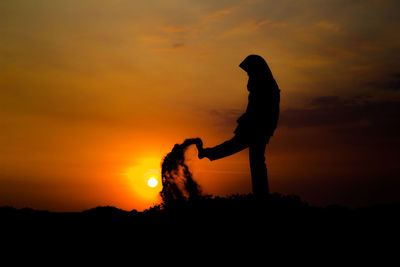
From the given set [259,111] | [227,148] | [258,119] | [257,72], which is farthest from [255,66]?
[227,148]

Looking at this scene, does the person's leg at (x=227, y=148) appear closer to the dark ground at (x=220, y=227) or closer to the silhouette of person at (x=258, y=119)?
the silhouette of person at (x=258, y=119)

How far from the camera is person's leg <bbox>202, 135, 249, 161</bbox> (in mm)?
9977

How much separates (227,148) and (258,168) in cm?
87

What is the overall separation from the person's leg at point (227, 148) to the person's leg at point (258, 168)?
220 mm

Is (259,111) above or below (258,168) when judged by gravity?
above

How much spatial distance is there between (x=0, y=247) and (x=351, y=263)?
655 centimetres

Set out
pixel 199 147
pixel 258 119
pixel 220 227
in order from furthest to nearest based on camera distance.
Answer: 1. pixel 199 147
2. pixel 258 119
3. pixel 220 227

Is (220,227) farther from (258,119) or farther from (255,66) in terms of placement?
(255,66)

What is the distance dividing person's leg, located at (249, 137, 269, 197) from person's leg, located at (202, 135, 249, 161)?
0.72 feet

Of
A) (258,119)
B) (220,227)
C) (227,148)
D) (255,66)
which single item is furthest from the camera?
(227,148)

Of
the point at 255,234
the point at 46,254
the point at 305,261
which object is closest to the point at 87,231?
the point at 46,254

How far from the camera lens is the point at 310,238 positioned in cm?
814

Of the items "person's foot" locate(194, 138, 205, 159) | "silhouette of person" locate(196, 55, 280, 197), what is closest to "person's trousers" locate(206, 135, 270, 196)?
"silhouette of person" locate(196, 55, 280, 197)

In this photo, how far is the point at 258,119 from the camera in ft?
32.1
